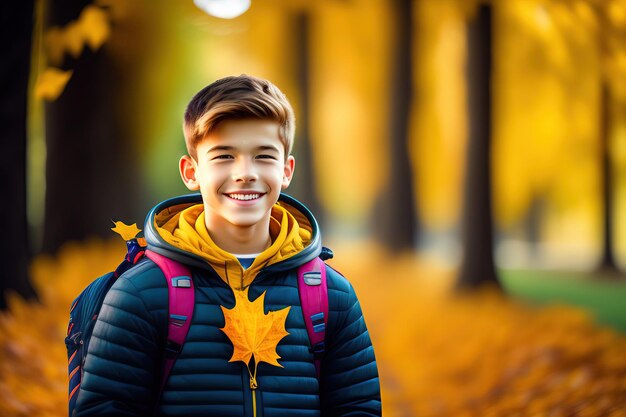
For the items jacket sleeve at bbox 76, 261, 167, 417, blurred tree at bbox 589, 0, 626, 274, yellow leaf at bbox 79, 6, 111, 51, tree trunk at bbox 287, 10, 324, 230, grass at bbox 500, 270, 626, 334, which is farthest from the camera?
tree trunk at bbox 287, 10, 324, 230

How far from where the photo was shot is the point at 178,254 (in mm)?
2100

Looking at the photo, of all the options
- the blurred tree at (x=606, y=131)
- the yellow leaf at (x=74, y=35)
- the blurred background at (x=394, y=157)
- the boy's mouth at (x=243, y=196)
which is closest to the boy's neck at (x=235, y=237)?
the boy's mouth at (x=243, y=196)

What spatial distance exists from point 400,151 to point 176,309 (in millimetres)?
7528

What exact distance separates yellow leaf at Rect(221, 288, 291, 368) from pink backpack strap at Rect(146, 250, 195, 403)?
11cm

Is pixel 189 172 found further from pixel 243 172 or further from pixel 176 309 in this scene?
pixel 176 309

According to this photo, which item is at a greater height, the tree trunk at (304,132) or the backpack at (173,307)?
the tree trunk at (304,132)

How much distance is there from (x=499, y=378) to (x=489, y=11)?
12.5ft

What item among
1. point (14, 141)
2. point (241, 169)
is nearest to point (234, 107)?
point (241, 169)

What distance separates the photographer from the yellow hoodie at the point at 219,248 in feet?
7.04

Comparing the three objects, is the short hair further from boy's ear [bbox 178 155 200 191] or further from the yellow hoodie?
the yellow hoodie

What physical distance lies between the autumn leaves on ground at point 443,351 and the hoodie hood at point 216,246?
2.81 meters

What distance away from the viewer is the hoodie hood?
2119 millimetres

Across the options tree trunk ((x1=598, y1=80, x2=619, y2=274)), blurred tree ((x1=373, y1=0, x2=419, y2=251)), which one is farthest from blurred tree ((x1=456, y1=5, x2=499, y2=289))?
tree trunk ((x1=598, y1=80, x2=619, y2=274))

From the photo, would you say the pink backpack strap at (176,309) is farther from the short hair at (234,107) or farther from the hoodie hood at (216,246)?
→ the short hair at (234,107)
